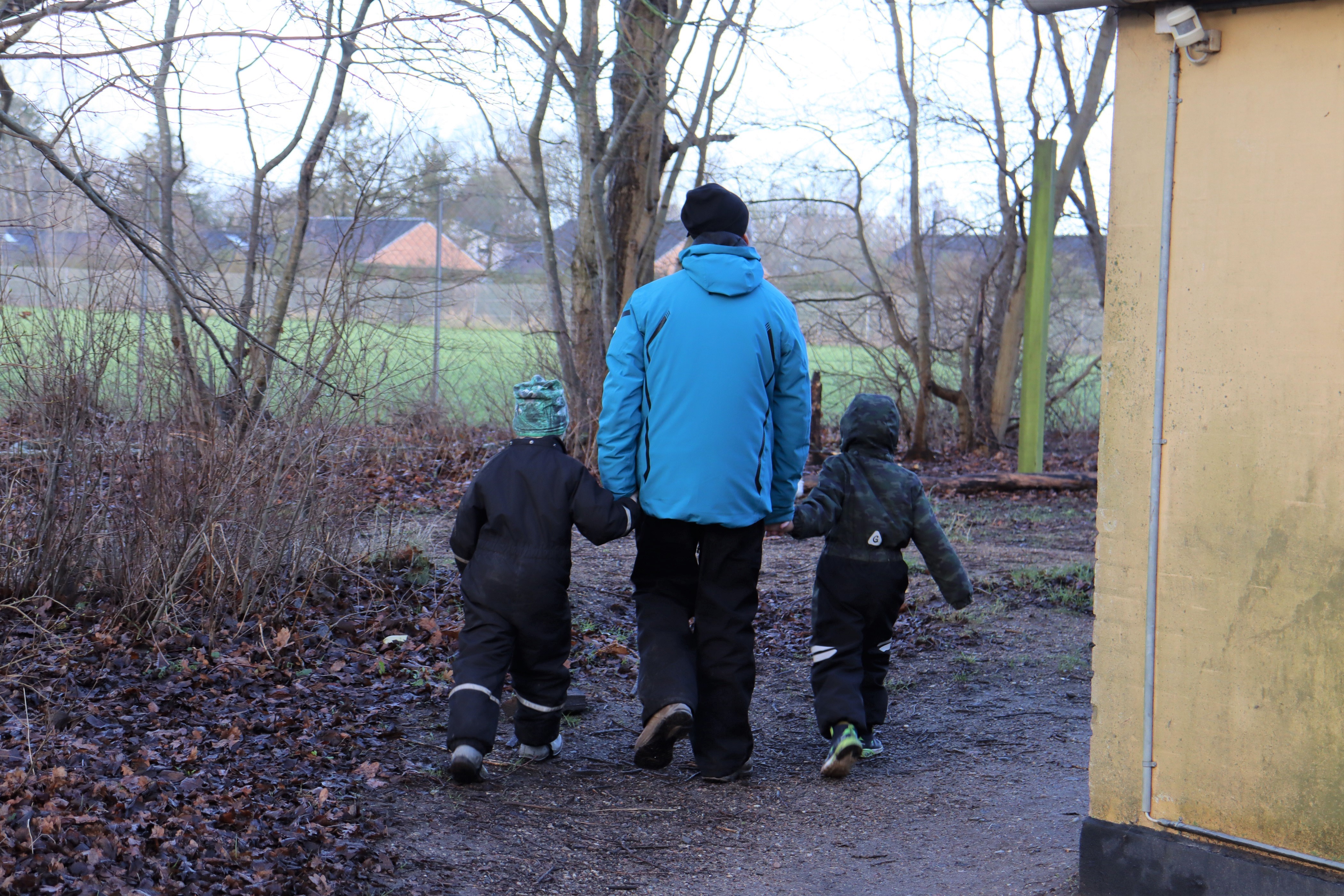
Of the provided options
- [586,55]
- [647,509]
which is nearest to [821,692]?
[647,509]

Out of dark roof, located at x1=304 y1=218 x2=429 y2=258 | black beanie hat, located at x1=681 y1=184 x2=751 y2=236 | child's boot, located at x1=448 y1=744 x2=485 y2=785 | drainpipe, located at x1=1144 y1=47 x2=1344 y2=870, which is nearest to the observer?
drainpipe, located at x1=1144 y1=47 x2=1344 y2=870

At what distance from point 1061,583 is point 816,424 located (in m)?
7.00

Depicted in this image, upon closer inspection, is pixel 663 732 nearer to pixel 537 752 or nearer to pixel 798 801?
pixel 798 801

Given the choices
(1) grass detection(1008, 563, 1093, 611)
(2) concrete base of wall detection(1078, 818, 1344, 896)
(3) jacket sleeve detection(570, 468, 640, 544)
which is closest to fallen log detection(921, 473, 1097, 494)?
(1) grass detection(1008, 563, 1093, 611)

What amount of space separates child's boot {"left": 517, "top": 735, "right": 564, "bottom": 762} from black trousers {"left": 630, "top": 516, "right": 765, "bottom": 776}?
1.96 ft

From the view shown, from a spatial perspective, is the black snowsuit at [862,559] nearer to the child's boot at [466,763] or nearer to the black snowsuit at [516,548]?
the black snowsuit at [516,548]

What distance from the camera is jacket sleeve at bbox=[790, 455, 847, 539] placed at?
4.22 meters

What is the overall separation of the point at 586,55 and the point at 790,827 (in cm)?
901

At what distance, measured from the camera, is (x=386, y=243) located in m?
8.14

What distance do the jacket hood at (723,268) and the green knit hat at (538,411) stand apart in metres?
0.65

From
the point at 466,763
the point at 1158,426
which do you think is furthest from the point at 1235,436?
the point at 466,763

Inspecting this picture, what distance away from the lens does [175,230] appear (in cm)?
717

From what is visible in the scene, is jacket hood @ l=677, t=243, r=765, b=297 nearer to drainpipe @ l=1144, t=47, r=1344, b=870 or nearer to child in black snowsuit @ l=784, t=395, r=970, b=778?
child in black snowsuit @ l=784, t=395, r=970, b=778

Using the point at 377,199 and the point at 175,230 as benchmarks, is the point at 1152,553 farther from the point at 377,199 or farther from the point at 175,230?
the point at 175,230
